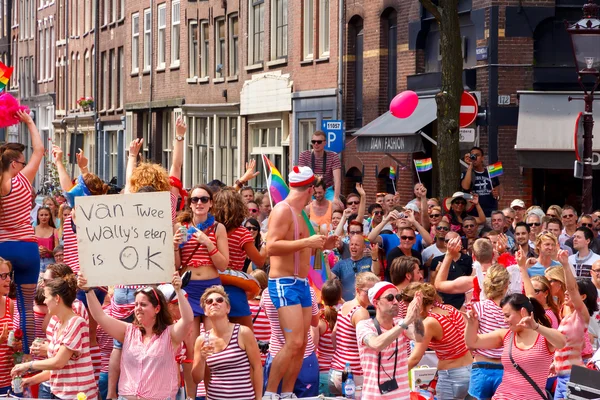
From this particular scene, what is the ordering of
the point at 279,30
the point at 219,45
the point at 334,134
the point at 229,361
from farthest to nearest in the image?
the point at 219,45 < the point at 279,30 < the point at 334,134 < the point at 229,361

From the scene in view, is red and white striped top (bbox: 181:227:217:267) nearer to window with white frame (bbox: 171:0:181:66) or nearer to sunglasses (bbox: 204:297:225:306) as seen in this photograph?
sunglasses (bbox: 204:297:225:306)

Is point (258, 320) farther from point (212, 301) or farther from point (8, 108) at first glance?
point (8, 108)

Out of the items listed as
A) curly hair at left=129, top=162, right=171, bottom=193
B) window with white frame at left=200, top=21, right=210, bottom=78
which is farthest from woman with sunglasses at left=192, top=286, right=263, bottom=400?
window with white frame at left=200, top=21, right=210, bottom=78

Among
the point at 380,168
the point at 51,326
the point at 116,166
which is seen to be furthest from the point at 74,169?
the point at 51,326

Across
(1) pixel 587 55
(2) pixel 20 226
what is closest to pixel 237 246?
(2) pixel 20 226

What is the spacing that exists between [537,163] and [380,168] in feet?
17.2

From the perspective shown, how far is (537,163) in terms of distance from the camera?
21609 millimetres

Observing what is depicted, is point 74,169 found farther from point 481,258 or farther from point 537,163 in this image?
point 481,258

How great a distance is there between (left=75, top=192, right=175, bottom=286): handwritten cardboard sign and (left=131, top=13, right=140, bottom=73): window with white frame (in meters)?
36.8

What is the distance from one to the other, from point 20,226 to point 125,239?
206 cm

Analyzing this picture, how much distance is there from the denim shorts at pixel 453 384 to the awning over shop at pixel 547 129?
1186 centimetres

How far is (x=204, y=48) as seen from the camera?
38.6 meters

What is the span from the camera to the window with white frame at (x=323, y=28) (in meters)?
29.2

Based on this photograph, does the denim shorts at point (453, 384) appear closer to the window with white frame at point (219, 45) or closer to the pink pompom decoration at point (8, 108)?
the pink pompom decoration at point (8, 108)
